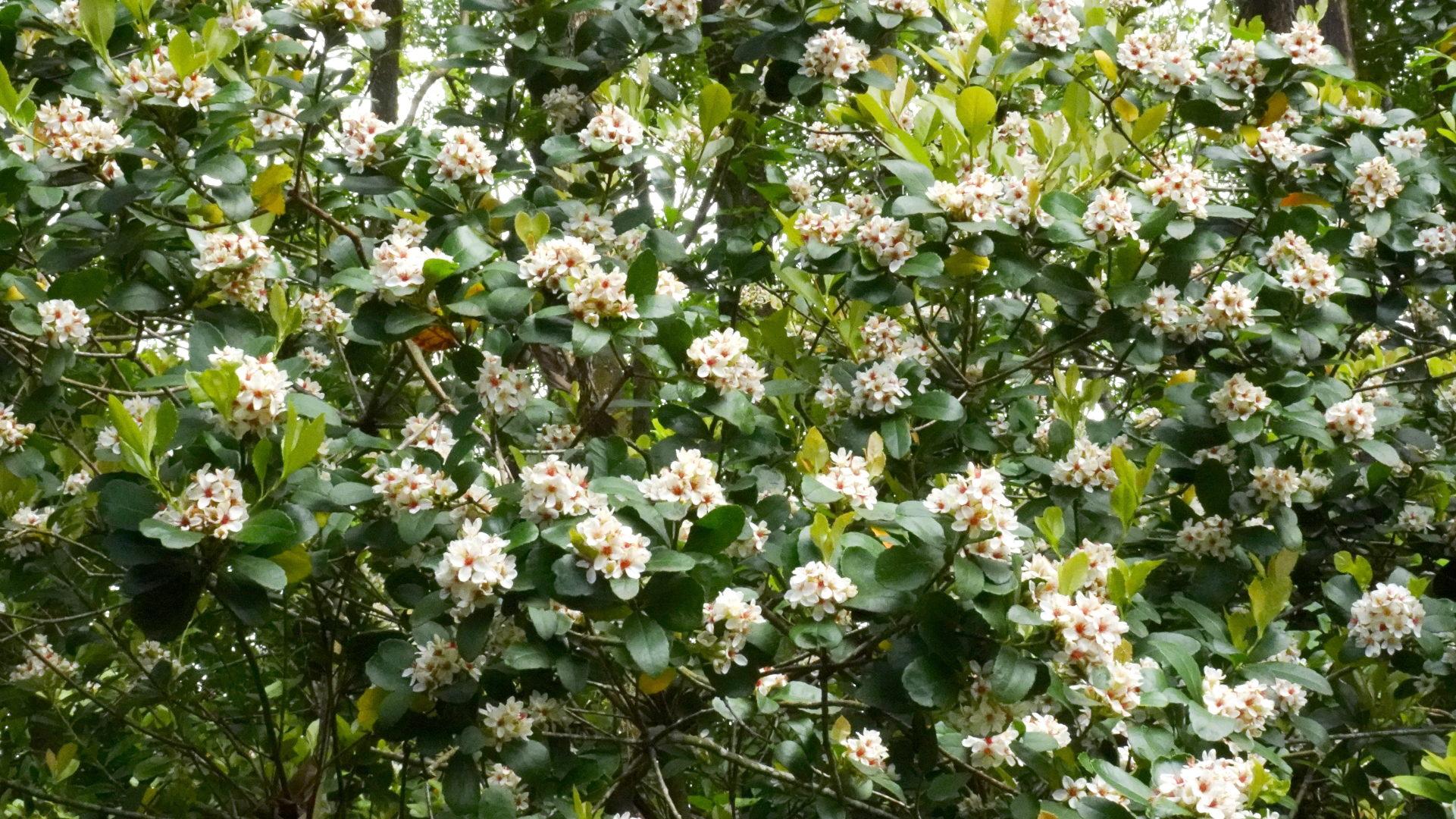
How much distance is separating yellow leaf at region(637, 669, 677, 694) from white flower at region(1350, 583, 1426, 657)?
51.1 inches

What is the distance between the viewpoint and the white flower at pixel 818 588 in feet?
5.58

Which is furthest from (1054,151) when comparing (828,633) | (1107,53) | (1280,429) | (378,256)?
(378,256)

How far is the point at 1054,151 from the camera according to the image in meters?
2.25

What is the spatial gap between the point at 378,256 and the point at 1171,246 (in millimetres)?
1465

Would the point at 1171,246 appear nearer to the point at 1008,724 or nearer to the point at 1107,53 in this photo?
the point at 1107,53

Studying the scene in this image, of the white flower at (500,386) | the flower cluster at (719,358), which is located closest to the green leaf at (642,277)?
the flower cluster at (719,358)

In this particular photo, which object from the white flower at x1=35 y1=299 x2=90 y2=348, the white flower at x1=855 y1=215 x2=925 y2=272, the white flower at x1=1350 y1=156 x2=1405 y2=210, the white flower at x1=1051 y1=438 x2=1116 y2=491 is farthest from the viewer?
the white flower at x1=1350 y1=156 x2=1405 y2=210

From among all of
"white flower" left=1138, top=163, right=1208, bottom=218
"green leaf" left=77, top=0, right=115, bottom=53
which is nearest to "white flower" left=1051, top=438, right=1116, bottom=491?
"white flower" left=1138, top=163, right=1208, bottom=218

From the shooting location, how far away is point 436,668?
5.98ft

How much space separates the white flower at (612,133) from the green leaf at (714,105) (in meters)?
0.14

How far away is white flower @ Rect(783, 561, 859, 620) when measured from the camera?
170cm

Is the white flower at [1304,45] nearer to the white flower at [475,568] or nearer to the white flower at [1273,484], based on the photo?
the white flower at [1273,484]

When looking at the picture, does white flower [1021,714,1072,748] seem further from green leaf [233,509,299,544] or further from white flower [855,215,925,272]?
green leaf [233,509,299,544]

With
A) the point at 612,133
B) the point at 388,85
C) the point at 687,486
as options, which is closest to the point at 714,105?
the point at 612,133
